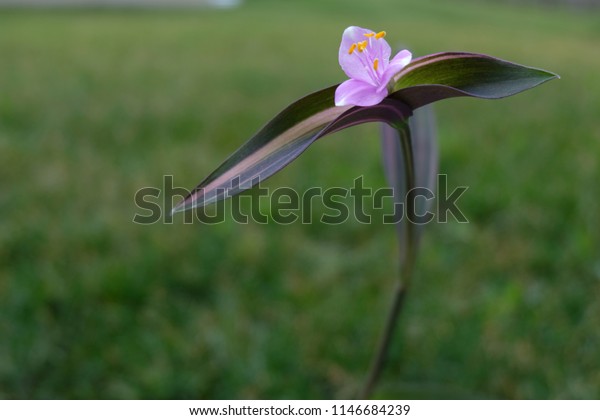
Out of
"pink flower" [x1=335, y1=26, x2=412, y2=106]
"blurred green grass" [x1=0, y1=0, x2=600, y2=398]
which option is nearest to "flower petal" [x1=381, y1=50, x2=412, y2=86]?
"pink flower" [x1=335, y1=26, x2=412, y2=106]

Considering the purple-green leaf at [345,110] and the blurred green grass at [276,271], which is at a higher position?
the purple-green leaf at [345,110]

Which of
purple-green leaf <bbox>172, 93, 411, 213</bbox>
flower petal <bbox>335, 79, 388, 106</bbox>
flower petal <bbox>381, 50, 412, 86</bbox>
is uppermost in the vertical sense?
flower petal <bbox>381, 50, 412, 86</bbox>

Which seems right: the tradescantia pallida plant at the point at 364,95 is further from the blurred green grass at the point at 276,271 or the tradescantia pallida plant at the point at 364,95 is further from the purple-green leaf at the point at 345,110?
the blurred green grass at the point at 276,271

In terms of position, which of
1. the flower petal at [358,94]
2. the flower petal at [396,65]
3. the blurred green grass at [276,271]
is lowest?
the blurred green grass at [276,271]

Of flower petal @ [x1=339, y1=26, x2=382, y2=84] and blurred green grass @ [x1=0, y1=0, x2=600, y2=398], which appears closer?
flower petal @ [x1=339, y1=26, x2=382, y2=84]

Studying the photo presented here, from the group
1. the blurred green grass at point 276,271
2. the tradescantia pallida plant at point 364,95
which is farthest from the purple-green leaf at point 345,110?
the blurred green grass at point 276,271

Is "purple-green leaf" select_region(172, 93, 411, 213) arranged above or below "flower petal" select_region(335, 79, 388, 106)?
below

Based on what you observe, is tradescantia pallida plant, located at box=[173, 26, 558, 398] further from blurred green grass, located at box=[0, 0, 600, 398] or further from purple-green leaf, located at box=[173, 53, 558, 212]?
blurred green grass, located at box=[0, 0, 600, 398]

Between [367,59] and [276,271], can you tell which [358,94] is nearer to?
[367,59]
